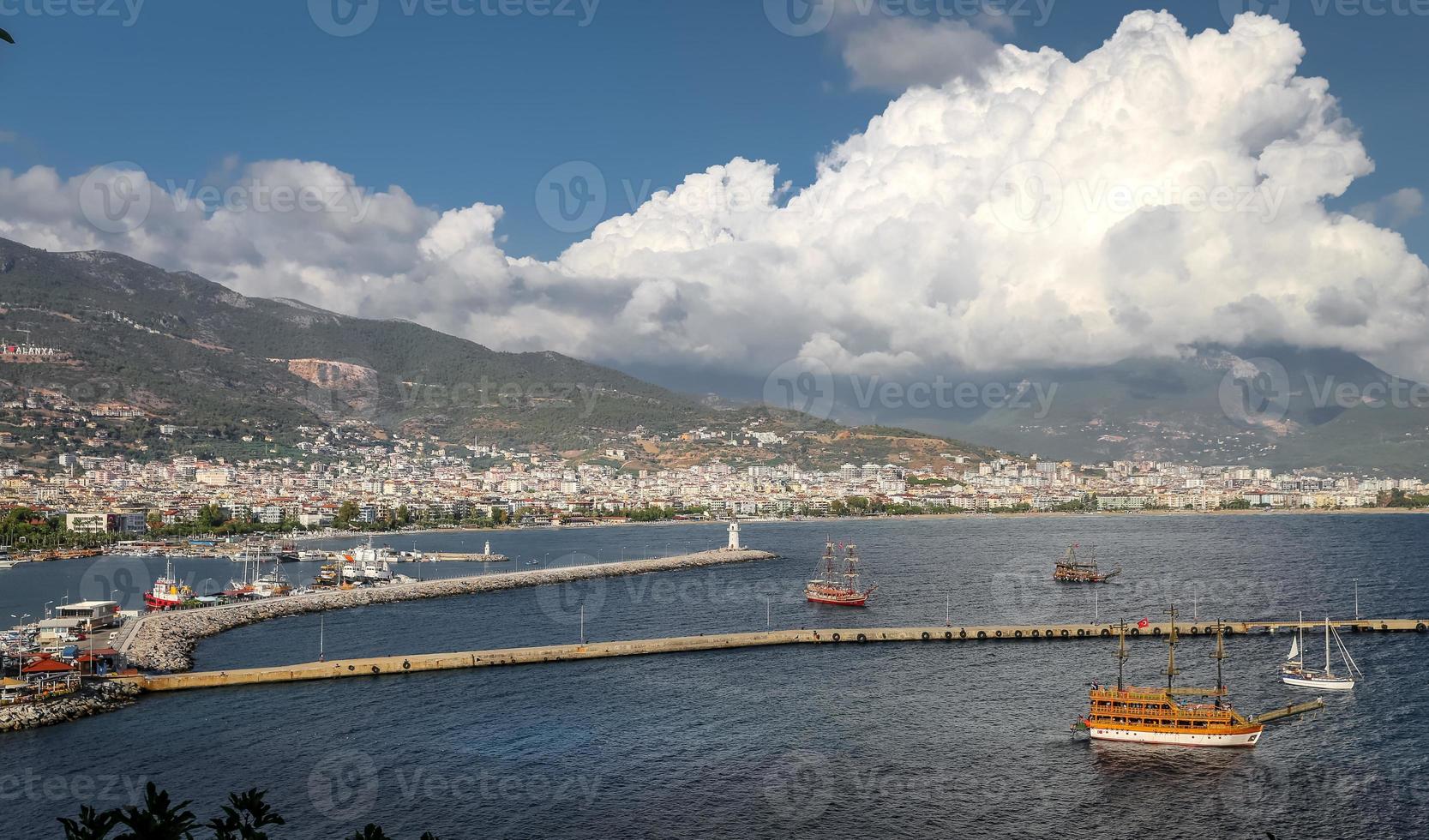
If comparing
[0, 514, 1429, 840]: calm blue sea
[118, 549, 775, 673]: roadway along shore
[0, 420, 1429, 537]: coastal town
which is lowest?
[0, 514, 1429, 840]: calm blue sea

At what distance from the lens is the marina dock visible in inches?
1425

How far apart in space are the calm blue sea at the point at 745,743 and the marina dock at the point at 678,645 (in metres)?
1.07

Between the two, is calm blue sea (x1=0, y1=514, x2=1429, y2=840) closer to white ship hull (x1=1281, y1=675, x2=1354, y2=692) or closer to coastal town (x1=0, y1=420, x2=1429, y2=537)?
white ship hull (x1=1281, y1=675, x2=1354, y2=692)

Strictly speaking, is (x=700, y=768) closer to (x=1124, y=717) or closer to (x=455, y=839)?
(x=455, y=839)

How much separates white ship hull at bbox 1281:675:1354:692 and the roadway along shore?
41029 millimetres

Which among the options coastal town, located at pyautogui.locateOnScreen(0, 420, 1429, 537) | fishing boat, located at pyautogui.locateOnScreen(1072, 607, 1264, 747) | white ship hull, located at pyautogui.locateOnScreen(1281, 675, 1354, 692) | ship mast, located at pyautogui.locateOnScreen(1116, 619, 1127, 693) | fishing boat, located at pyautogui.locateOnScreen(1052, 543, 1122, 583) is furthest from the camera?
coastal town, located at pyautogui.locateOnScreen(0, 420, 1429, 537)

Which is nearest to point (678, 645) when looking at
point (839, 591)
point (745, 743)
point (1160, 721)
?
point (745, 743)

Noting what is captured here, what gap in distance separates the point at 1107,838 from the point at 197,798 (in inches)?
834

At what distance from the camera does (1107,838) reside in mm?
21750

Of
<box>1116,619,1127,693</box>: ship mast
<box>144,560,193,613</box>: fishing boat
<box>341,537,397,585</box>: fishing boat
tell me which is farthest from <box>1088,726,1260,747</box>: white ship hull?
<box>341,537,397,585</box>: fishing boat

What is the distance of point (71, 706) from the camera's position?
1229 inches

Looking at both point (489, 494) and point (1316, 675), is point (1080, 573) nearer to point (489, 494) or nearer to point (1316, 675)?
point (1316, 675)

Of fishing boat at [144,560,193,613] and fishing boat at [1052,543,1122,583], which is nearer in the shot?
fishing boat at [144,560,193,613]

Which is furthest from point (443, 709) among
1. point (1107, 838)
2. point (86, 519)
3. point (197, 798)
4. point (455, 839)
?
point (86, 519)
